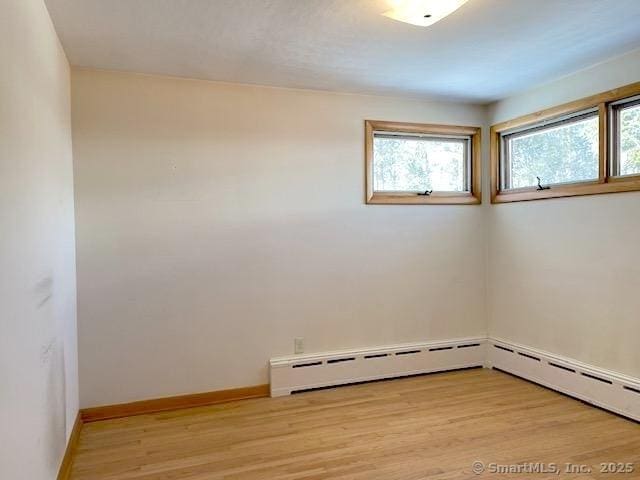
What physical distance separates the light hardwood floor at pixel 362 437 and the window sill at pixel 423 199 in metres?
1.58

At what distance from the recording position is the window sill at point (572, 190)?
9.54ft

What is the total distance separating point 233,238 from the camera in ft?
11.1

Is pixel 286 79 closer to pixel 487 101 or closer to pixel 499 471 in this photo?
pixel 487 101

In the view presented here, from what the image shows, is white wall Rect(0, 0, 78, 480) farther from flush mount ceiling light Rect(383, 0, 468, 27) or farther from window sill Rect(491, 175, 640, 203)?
window sill Rect(491, 175, 640, 203)

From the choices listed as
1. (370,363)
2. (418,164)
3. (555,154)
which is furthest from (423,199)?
(370,363)

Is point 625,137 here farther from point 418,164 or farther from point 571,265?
point 418,164

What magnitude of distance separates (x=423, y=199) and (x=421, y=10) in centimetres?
205

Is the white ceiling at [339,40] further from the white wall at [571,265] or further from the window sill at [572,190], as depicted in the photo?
the window sill at [572,190]

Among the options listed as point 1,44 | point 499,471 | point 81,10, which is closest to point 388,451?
point 499,471

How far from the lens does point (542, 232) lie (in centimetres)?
357

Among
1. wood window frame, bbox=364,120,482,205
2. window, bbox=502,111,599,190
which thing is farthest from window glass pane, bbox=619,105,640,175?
wood window frame, bbox=364,120,482,205

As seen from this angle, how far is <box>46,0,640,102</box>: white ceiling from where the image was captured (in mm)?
2236

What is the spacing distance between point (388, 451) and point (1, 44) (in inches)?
103

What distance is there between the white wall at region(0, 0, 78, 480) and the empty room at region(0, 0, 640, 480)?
0.02 metres
